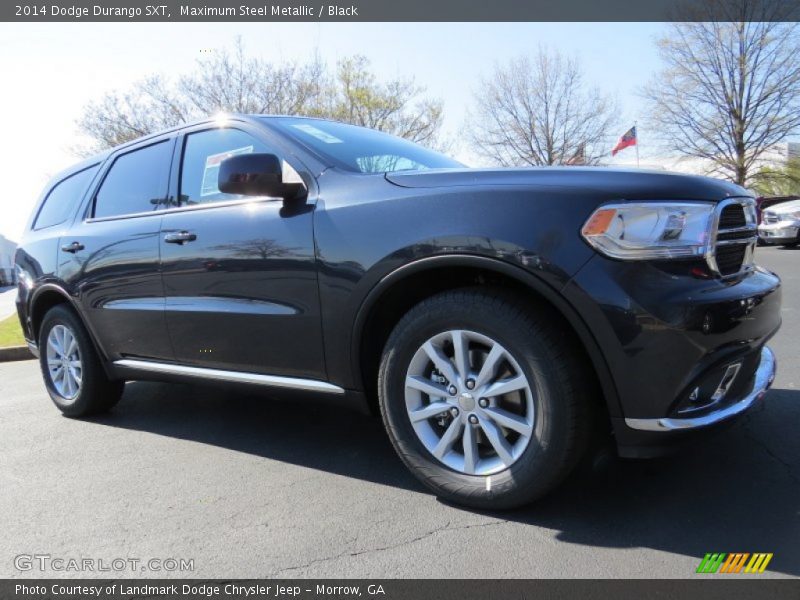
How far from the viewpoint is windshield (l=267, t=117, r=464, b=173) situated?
3070 millimetres

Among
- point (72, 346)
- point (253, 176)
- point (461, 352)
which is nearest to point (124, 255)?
point (72, 346)

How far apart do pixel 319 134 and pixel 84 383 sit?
242 centimetres

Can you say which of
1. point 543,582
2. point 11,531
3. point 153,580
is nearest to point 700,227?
point 543,582

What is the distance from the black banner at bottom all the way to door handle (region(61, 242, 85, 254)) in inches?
93.9

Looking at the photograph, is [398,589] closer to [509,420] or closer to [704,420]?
[509,420]

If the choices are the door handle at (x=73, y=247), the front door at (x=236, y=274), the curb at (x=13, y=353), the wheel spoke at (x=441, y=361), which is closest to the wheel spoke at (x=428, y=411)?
the wheel spoke at (x=441, y=361)

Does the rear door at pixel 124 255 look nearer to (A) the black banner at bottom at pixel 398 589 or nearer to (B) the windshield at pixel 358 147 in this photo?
(B) the windshield at pixel 358 147

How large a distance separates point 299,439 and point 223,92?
16907 mm

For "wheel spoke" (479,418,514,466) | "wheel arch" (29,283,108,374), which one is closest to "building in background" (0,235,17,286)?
"wheel arch" (29,283,108,374)

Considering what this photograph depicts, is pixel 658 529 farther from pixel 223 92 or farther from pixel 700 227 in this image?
pixel 223 92

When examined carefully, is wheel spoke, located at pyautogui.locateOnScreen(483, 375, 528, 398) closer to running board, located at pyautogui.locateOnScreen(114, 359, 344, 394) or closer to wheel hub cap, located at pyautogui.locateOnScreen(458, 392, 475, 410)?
wheel hub cap, located at pyautogui.locateOnScreen(458, 392, 475, 410)

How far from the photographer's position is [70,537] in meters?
2.54

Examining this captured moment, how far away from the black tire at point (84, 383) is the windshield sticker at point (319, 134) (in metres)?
2.15

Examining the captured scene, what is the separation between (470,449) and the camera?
245 cm
